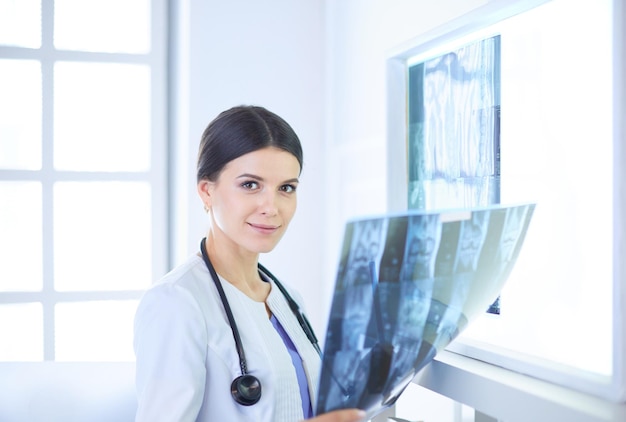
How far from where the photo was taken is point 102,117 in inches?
85.3

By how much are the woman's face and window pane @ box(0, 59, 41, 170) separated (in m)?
1.33

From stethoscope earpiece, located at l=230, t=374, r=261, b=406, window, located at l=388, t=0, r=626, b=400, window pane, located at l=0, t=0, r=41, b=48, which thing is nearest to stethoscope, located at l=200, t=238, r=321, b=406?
stethoscope earpiece, located at l=230, t=374, r=261, b=406

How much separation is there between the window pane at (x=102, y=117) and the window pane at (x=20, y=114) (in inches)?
2.6

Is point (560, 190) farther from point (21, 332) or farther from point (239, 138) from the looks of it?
point (21, 332)

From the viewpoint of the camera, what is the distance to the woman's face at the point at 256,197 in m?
0.99

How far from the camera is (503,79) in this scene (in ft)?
2.41

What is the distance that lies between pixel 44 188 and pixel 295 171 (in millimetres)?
1370

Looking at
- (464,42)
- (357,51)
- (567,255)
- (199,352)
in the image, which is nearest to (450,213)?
(567,255)

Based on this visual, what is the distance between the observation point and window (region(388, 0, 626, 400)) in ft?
1.94

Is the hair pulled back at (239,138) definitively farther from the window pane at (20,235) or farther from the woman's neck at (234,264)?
Answer: the window pane at (20,235)

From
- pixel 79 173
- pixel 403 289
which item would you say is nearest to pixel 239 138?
pixel 403 289

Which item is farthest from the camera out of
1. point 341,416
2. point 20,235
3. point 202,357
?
point 20,235

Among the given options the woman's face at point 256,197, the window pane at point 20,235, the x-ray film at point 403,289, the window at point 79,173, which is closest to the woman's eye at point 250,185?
the woman's face at point 256,197

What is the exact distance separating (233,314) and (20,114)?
57.5 inches
